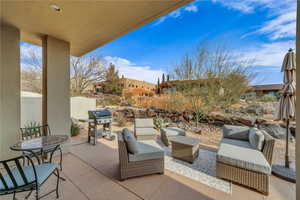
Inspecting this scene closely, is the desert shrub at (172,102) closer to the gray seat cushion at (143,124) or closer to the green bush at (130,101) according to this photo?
the green bush at (130,101)

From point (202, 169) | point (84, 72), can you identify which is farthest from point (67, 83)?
point (84, 72)

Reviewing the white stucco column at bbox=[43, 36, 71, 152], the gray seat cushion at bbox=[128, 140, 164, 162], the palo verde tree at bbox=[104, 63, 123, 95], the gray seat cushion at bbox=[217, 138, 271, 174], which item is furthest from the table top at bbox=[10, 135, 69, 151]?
the palo verde tree at bbox=[104, 63, 123, 95]

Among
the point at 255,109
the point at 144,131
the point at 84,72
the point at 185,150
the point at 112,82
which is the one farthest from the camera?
the point at 112,82

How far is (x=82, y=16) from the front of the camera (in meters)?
2.36

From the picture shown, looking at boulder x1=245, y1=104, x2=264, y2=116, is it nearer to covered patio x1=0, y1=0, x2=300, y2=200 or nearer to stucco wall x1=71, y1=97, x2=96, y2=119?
covered patio x1=0, y1=0, x2=300, y2=200

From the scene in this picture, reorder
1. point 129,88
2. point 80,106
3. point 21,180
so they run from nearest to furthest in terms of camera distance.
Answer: point 21,180 → point 80,106 → point 129,88

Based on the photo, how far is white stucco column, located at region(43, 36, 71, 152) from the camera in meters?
Result: 3.14

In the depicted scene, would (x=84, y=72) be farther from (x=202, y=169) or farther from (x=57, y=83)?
(x=202, y=169)

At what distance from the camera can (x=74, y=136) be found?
191 inches

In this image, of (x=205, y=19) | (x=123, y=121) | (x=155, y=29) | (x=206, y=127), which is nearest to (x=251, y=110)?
(x=206, y=127)

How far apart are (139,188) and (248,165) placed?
1.86 meters

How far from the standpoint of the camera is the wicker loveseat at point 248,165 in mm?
1938

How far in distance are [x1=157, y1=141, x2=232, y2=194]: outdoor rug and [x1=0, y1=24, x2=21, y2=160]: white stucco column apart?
354cm

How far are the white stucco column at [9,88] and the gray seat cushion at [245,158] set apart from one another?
4405 millimetres
